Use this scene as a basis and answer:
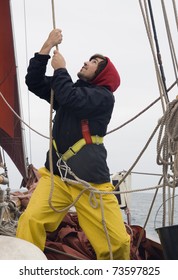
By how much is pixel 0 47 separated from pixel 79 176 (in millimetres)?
3381

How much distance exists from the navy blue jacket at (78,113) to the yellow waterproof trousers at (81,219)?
0.10 meters

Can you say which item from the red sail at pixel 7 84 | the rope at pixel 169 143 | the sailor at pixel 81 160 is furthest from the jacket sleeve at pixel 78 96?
the red sail at pixel 7 84

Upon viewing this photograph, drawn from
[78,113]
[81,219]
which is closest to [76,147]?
[78,113]

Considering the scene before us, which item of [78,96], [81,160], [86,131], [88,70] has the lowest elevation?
[81,160]

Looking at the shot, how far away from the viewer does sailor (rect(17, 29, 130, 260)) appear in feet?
8.06

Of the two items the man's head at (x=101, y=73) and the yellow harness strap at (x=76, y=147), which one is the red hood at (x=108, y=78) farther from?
the yellow harness strap at (x=76, y=147)

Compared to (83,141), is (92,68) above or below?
above

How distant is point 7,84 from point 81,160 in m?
3.39

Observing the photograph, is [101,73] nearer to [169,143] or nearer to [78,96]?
[78,96]

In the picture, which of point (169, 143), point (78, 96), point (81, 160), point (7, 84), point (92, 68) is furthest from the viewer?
point (7, 84)

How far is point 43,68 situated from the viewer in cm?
261

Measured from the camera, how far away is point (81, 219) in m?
2.54
